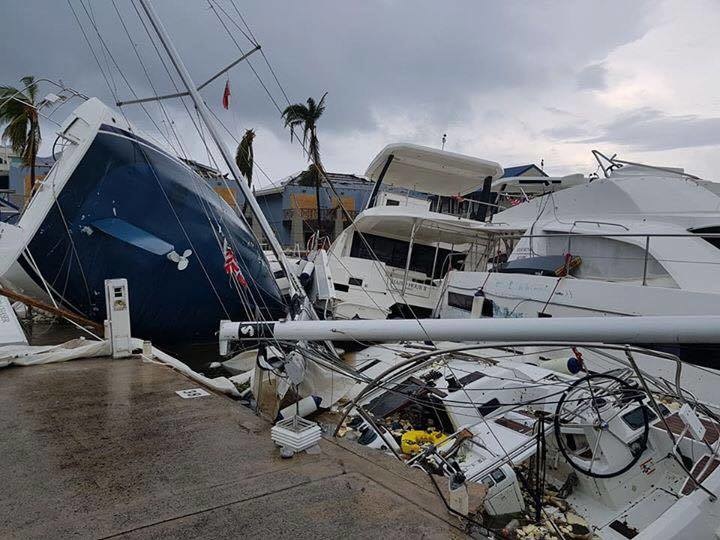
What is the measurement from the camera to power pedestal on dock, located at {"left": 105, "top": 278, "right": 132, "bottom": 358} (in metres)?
6.84

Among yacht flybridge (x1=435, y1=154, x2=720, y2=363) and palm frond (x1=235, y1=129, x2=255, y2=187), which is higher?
palm frond (x1=235, y1=129, x2=255, y2=187)

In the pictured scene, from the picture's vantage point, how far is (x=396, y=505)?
3.17 meters

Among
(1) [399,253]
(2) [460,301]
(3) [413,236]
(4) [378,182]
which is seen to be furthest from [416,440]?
(4) [378,182]

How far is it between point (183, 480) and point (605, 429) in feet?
10.9

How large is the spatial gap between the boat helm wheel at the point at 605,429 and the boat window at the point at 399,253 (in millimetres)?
8766

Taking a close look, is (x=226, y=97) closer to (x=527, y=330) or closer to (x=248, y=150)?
(x=527, y=330)

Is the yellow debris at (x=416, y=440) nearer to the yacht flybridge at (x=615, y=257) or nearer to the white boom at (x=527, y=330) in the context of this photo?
the white boom at (x=527, y=330)

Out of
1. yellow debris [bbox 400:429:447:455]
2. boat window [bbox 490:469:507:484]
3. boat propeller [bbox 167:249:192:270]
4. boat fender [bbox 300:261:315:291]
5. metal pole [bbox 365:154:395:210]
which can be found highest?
metal pole [bbox 365:154:395:210]

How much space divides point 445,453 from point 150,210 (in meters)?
7.23

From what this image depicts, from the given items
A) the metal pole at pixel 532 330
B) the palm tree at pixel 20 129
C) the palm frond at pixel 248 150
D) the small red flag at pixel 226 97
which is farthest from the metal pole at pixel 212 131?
the palm frond at pixel 248 150

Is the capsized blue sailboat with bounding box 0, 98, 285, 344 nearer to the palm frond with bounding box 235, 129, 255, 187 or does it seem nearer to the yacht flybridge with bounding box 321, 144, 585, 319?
the yacht flybridge with bounding box 321, 144, 585, 319

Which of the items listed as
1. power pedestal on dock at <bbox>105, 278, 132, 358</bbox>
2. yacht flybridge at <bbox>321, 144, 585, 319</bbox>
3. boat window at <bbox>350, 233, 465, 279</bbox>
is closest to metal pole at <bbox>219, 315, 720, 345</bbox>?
power pedestal on dock at <bbox>105, 278, 132, 358</bbox>

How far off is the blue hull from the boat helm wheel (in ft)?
18.2

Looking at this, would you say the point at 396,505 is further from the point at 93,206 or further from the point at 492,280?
the point at 93,206
